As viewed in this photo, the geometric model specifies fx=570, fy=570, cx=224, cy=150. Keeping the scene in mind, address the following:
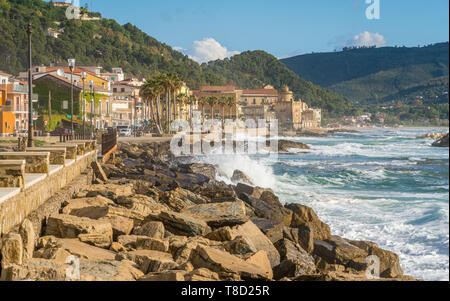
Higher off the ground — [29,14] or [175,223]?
[29,14]

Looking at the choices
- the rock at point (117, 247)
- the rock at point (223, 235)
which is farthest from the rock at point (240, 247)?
the rock at point (117, 247)

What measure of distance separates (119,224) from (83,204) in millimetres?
1978

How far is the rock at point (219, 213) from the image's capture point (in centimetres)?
1266

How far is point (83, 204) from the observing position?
1287 centimetres

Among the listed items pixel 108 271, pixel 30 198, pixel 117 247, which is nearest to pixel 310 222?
pixel 117 247

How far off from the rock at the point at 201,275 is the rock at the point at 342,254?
6027 mm

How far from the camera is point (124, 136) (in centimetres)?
6206

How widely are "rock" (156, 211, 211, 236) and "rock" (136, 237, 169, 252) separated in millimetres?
1748

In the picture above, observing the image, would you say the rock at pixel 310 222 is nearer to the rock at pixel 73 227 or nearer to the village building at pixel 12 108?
the rock at pixel 73 227

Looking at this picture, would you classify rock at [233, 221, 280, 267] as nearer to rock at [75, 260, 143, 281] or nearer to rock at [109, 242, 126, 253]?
rock at [109, 242, 126, 253]

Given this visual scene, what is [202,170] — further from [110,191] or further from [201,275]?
[201,275]
